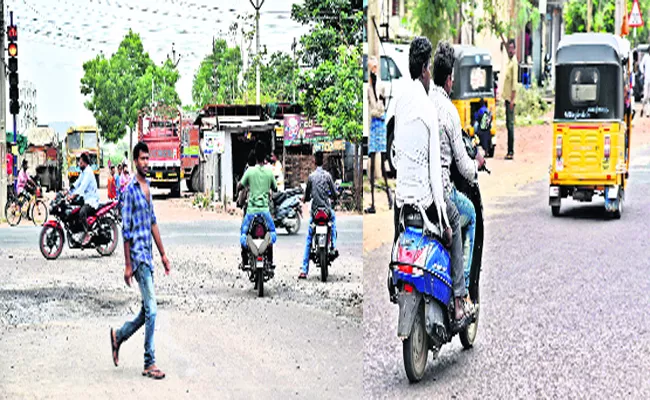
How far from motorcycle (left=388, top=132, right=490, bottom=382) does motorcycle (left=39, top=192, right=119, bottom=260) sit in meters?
2.39

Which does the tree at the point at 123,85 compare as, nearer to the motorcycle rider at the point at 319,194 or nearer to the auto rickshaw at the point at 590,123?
the motorcycle rider at the point at 319,194

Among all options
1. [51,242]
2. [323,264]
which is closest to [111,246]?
[51,242]

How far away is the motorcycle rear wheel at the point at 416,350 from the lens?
452 cm

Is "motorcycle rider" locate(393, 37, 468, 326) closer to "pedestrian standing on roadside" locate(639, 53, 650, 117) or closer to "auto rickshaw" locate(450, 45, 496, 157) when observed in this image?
"auto rickshaw" locate(450, 45, 496, 157)

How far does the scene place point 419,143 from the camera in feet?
13.1

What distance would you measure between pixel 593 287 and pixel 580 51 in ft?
11.3

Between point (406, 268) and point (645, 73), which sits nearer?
point (406, 268)

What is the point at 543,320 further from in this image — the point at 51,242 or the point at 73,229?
the point at 73,229

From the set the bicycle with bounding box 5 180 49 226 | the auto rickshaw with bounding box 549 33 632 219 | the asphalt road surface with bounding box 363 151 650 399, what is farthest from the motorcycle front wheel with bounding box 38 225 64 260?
the auto rickshaw with bounding box 549 33 632 219

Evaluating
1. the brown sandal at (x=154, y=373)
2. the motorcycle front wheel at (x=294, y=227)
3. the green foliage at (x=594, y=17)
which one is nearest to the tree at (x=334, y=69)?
the brown sandal at (x=154, y=373)

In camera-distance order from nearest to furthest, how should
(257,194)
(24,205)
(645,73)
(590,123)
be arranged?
1. (24,205)
2. (257,194)
3. (590,123)
4. (645,73)

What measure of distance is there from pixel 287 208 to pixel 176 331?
296 cm

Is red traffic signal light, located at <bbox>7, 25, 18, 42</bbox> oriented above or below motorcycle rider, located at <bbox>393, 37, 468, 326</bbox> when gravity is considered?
above

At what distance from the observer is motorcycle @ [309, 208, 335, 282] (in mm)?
7609
